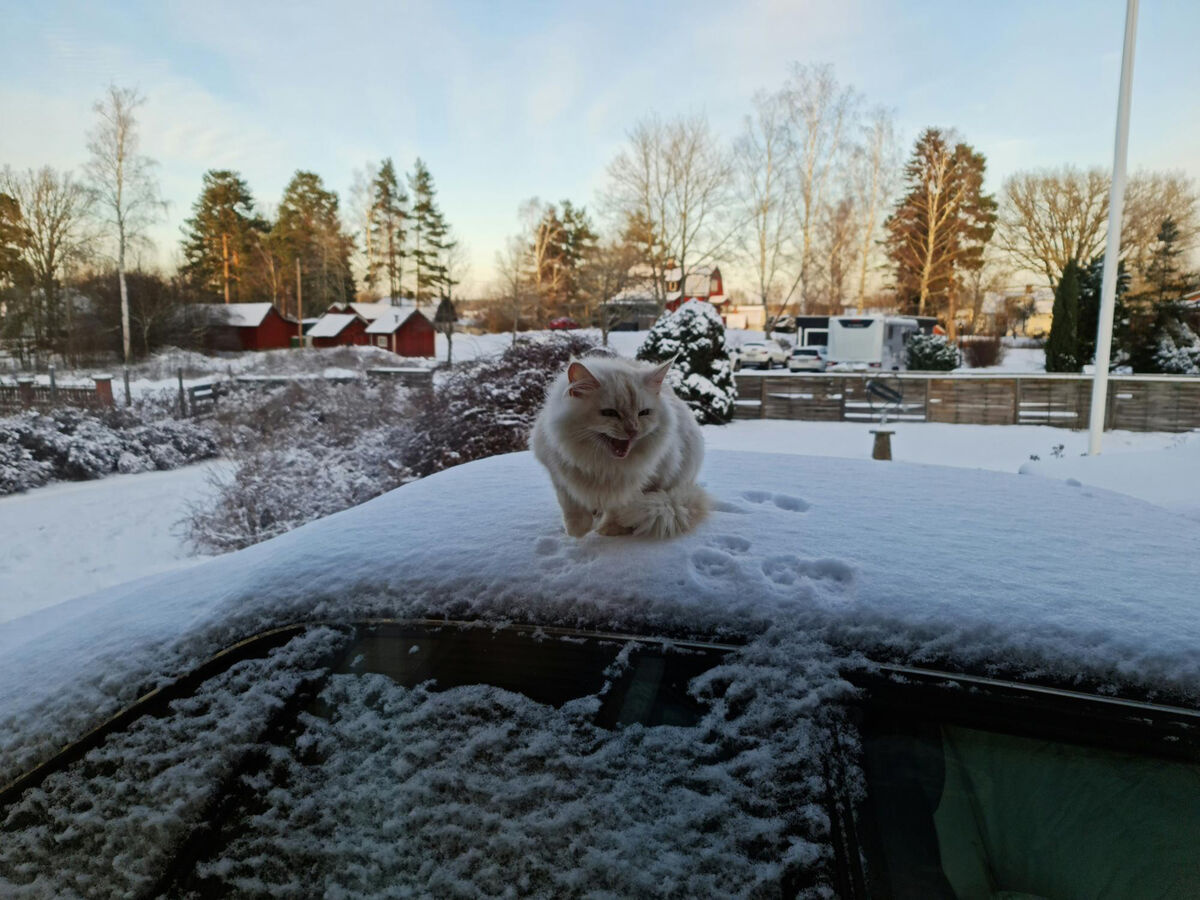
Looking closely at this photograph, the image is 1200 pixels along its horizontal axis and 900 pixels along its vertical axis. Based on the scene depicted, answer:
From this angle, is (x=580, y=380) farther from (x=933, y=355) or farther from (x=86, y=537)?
(x=933, y=355)

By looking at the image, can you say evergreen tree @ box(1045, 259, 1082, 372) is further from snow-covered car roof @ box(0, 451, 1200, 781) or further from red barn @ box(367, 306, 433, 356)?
snow-covered car roof @ box(0, 451, 1200, 781)

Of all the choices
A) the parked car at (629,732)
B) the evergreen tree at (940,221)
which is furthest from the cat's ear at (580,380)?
the evergreen tree at (940,221)

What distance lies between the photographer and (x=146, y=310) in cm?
920

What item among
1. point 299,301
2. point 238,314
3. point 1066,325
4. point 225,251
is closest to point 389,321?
point 299,301

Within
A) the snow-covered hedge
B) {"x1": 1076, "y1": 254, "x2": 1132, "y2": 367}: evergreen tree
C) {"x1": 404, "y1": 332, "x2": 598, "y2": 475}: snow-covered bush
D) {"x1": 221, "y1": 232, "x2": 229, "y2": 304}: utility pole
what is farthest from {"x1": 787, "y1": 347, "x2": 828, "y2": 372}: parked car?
the snow-covered hedge

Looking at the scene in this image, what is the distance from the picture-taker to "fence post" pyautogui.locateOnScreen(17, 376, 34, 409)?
552 centimetres

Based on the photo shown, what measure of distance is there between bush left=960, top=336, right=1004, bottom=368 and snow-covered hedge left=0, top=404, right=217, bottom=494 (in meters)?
21.4

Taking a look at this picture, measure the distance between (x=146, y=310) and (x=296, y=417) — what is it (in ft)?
10.5

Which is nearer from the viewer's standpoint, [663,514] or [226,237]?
[663,514]

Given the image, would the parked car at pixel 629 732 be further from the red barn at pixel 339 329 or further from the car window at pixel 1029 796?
the red barn at pixel 339 329

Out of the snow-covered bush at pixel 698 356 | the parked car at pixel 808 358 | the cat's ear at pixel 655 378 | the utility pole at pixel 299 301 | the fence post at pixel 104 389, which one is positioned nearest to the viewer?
the cat's ear at pixel 655 378

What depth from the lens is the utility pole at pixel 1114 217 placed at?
689 cm

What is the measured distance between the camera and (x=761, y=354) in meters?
23.6

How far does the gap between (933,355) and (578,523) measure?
2036 cm
